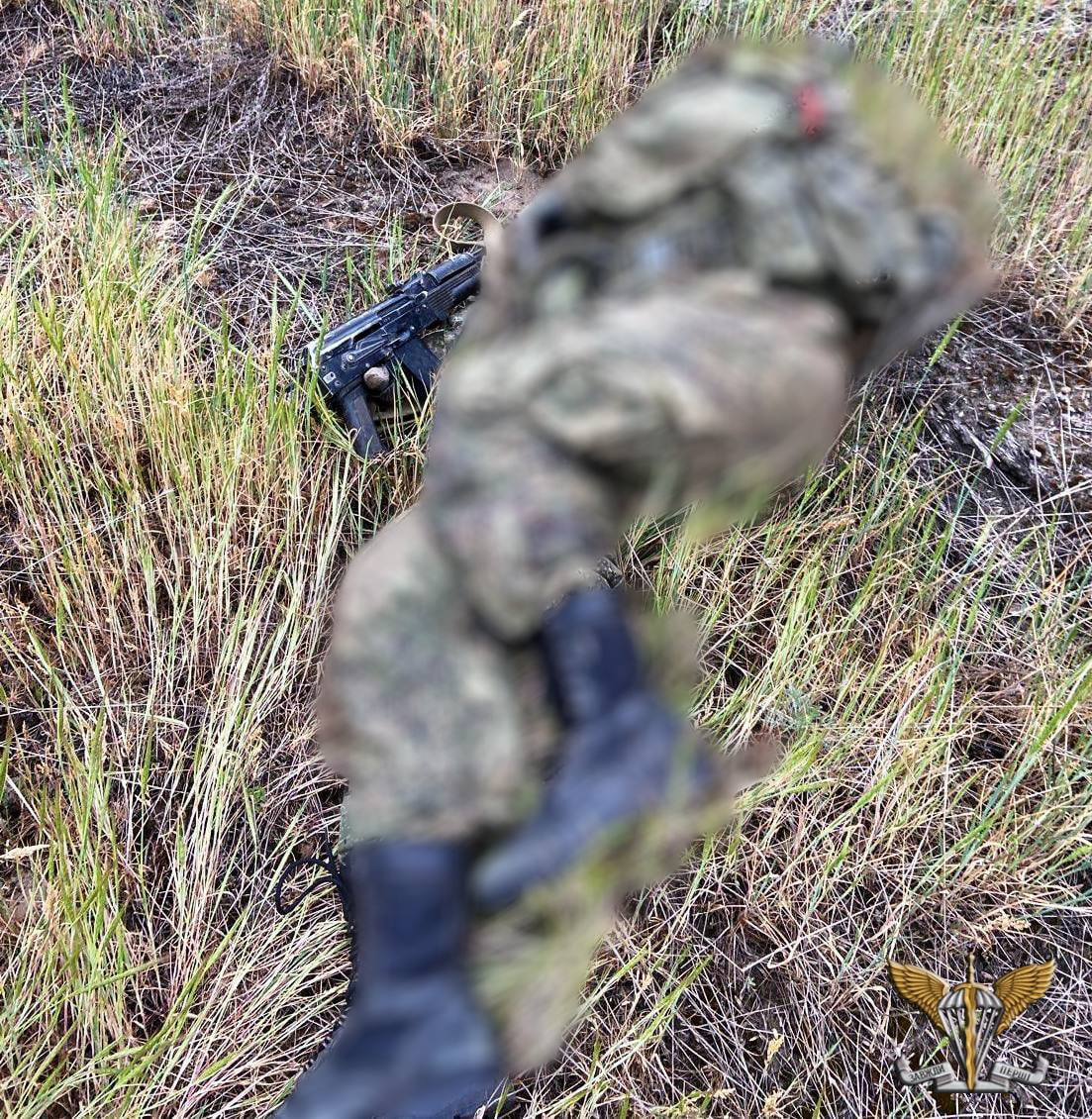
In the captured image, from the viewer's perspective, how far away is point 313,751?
1.13m

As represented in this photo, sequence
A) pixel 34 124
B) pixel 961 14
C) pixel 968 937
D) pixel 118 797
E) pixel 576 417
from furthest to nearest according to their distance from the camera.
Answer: pixel 34 124
pixel 961 14
pixel 968 937
pixel 118 797
pixel 576 417

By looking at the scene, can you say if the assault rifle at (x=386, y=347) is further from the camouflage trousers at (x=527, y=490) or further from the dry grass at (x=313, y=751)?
the camouflage trousers at (x=527, y=490)

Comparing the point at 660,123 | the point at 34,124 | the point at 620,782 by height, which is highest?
the point at 660,123

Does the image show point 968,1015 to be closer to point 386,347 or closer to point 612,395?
point 612,395

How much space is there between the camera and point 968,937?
1150mm

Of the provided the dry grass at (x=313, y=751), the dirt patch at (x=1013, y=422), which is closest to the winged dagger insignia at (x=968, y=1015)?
the dry grass at (x=313, y=751)

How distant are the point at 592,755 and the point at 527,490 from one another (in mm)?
85

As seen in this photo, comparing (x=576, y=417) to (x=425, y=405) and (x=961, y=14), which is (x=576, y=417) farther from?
(x=961, y=14)

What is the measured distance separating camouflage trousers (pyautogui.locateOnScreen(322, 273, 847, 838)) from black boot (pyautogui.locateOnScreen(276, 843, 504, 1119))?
13 mm

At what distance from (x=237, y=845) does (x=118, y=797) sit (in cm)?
15

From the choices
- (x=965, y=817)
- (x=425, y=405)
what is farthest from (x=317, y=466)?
(x=965, y=817)

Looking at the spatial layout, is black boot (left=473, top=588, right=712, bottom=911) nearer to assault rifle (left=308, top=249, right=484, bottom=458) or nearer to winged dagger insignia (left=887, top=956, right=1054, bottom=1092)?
winged dagger insignia (left=887, top=956, right=1054, bottom=1092)

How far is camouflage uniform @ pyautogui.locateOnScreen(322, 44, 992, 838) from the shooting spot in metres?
0.24

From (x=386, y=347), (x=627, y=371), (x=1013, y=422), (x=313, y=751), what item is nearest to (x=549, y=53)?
(x=386, y=347)
